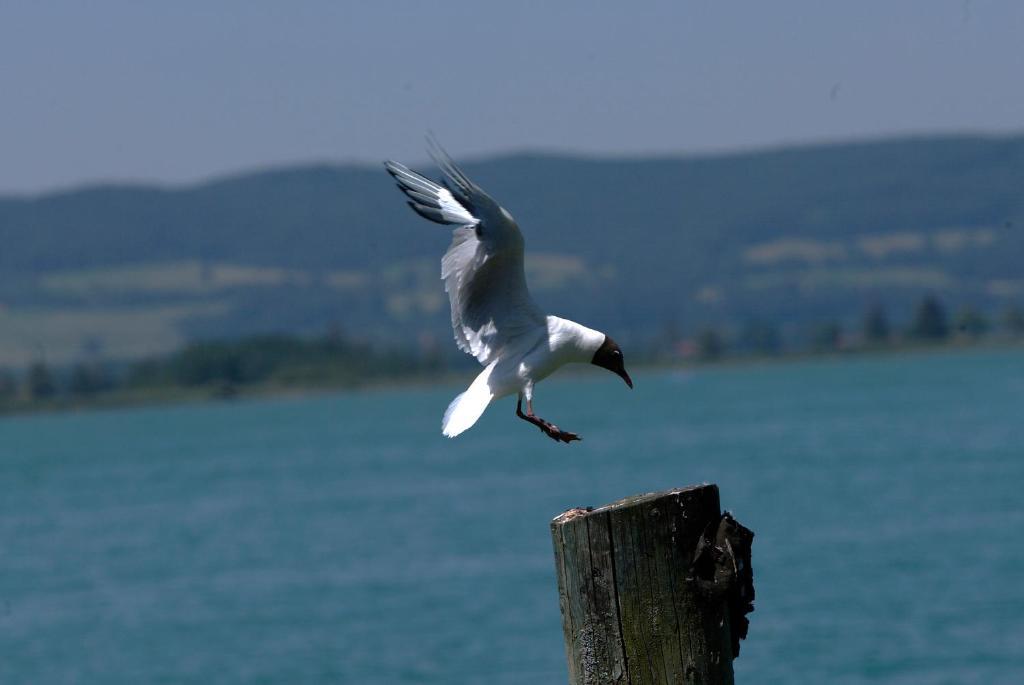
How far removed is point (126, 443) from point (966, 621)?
378ft

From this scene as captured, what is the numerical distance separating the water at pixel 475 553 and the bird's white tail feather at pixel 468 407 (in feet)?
48.4

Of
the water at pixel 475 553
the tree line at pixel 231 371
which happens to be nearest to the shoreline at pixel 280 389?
the tree line at pixel 231 371

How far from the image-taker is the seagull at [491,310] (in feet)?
31.6

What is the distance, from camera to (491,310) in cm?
1023

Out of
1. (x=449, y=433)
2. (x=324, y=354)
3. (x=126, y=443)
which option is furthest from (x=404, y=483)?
(x=324, y=354)

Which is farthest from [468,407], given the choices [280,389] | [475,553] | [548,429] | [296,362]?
[280,389]

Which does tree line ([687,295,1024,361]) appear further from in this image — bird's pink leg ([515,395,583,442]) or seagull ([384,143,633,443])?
bird's pink leg ([515,395,583,442])

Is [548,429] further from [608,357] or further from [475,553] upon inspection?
[475,553]

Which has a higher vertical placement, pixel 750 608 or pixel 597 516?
pixel 597 516

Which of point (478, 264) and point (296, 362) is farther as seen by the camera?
point (296, 362)

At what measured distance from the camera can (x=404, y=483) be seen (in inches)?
2746

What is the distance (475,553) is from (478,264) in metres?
32.0

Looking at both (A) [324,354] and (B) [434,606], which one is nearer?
(B) [434,606]

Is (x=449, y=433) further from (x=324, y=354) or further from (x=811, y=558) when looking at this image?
(x=324, y=354)
